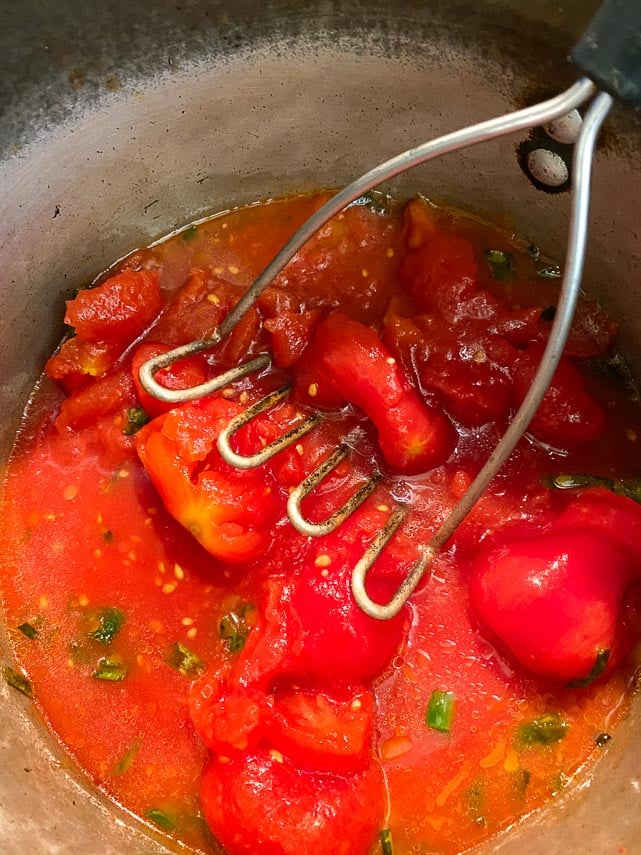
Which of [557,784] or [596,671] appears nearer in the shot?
[596,671]

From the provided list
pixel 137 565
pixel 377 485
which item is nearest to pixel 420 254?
pixel 377 485

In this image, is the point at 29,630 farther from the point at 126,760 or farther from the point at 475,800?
the point at 475,800

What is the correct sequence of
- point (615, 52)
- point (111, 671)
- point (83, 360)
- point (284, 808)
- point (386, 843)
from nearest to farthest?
1. point (615, 52)
2. point (284, 808)
3. point (386, 843)
4. point (111, 671)
5. point (83, 360)

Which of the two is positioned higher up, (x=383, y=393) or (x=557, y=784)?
(x=383, y=393)

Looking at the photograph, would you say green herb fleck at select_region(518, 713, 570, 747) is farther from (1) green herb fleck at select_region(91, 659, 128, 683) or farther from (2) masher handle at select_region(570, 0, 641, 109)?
(2) masher handle at select_region(570, 0, 641, 109)

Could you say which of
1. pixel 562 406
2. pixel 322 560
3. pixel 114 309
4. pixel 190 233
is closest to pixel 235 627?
pixel 322 560

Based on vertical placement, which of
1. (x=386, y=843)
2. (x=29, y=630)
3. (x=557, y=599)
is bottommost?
(x=29, y=630)

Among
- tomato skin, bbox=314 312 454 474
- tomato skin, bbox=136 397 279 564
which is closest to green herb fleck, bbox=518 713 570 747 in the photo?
tomato skin, bbox=314 312 454 474

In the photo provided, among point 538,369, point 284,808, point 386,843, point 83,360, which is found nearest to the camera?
point 538,369
